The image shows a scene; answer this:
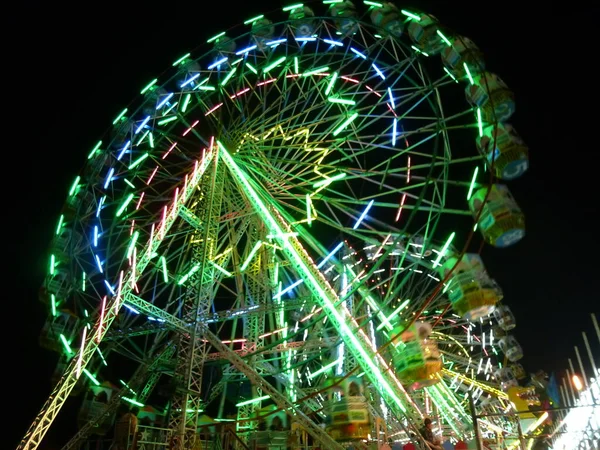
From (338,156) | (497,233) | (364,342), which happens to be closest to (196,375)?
(364,342)

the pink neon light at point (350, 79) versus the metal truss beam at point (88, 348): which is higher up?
the pink neon light at point (350, 79)

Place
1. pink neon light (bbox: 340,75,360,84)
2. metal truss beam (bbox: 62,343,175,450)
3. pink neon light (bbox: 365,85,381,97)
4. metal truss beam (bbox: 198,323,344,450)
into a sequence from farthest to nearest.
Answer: pink neon light (bbox: 340,75,360,84) < pink neon light (bbox: 365,85,381,97) < metal truss beam (bbox: 62,343,175,450) < metal truss beam (bbox: 198,323,344,450)

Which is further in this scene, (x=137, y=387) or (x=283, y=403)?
(x=137, y=387)

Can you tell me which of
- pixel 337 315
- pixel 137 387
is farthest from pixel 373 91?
pixel 137 387

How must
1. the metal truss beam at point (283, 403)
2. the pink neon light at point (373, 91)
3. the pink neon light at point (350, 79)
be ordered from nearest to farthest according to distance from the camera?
the metal truss beam at point (283, 403) → the pink neon light at point (373, 91) → the pink neon light at point (350, 79)

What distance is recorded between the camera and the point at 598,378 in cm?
1529

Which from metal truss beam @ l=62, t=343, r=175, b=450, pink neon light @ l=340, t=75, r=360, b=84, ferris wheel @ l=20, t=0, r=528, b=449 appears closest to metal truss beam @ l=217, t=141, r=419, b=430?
ferris wheel @ l=20, t=0, r=528, b=449

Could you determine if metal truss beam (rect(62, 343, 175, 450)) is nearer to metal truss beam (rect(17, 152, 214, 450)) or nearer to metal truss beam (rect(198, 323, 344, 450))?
metal truss beam (rect(17, 152, 214, 450))

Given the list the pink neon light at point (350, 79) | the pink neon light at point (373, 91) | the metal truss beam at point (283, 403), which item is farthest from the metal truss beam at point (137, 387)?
the pink neon light at point (373, 91)

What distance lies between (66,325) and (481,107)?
1324cm

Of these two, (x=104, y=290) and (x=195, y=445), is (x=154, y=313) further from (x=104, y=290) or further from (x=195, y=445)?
(x=195, y=445)

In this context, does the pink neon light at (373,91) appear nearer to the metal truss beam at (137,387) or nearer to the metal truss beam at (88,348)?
the metal truss beam at (88,348)

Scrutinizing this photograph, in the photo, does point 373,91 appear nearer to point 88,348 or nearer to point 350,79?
point 350,79

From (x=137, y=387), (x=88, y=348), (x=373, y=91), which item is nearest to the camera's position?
(x=88, y=348)
